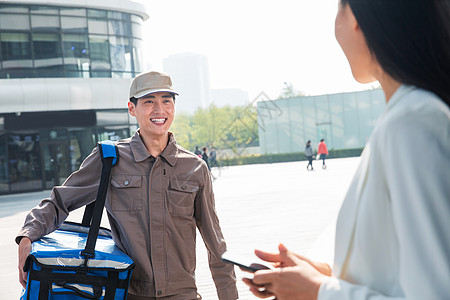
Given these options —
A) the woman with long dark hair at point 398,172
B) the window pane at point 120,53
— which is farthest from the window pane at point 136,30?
the woman with long dark hair at point 398,172

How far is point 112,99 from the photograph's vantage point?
91.5 feet

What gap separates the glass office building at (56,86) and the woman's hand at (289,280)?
26150 mm

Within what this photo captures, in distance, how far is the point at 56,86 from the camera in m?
26.1

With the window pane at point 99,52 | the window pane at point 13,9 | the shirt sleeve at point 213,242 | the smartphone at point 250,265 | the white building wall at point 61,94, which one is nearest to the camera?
the smartphone at point 250,265

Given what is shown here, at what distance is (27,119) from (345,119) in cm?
2651

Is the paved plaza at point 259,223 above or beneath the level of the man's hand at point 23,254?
beneath

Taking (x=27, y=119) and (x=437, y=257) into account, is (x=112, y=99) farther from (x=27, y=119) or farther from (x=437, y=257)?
(x=437, y=257)

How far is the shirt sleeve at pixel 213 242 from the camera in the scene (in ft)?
9.20

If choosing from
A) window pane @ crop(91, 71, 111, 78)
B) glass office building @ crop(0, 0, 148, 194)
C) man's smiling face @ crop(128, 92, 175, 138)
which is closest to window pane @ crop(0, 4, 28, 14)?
glass office building @ crop(0, 0, 148, 194)

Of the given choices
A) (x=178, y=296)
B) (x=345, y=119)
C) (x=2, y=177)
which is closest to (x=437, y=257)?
(x=178, y=296)

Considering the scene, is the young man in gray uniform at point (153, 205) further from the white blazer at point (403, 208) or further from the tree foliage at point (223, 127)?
the tree foliage at point (223, 127)

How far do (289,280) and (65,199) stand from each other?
176 centimetres

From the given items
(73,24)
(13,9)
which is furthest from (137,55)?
(13,9)

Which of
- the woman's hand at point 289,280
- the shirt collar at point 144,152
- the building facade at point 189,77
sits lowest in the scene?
the woman's hand at point 289,280
